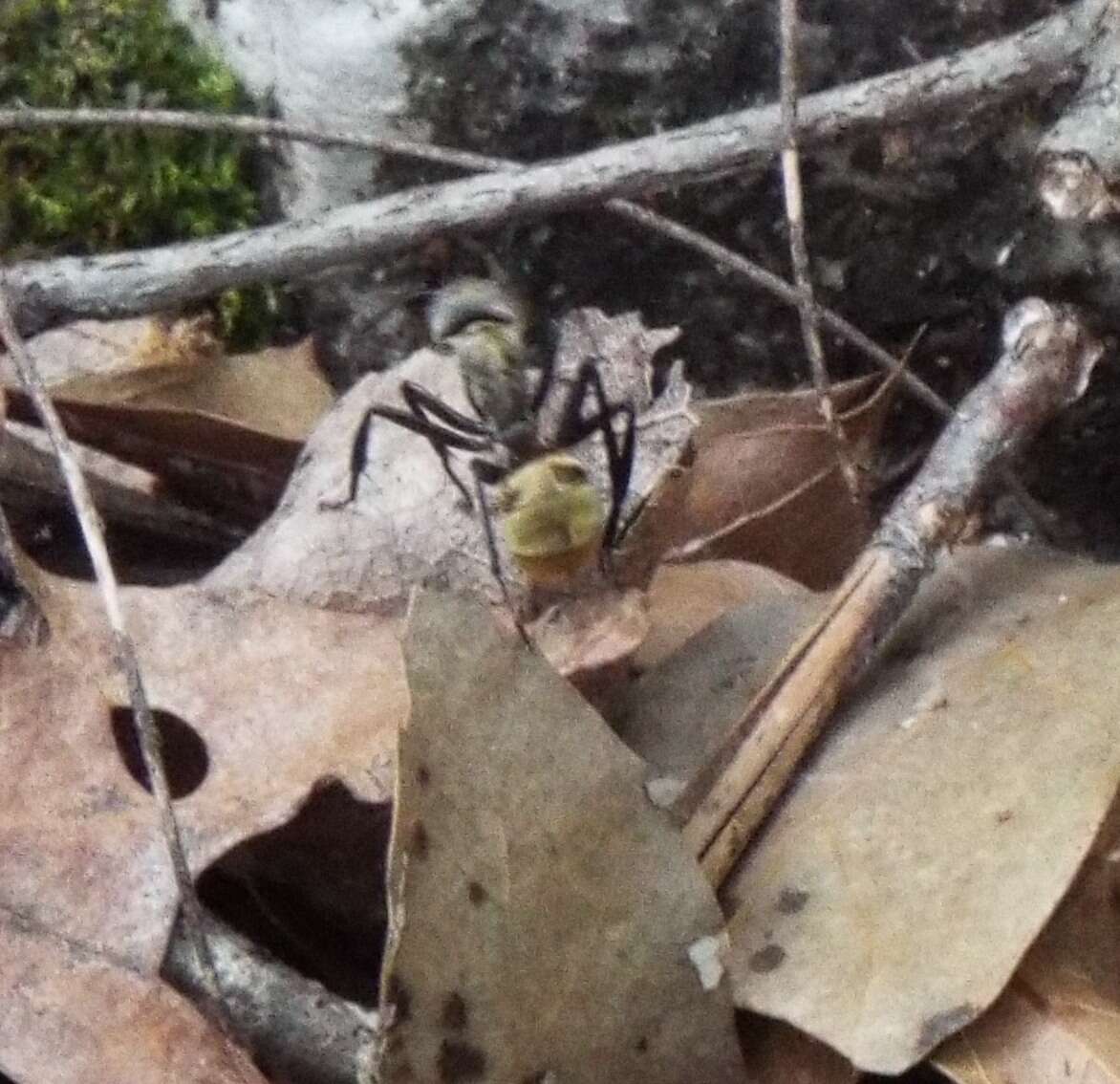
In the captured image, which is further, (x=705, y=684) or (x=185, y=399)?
(x=185, y=399)

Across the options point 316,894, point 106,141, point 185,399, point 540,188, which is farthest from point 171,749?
point 106,141

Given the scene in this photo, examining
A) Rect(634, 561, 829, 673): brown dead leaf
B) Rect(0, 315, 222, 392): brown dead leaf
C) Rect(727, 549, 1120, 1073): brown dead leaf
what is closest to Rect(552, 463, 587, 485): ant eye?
Rect(634, 561, 829, 673): brown dead leaf

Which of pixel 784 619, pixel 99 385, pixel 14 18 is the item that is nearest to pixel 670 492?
pixel 784 619

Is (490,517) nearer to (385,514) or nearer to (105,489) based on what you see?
(385,514)

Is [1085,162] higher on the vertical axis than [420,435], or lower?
higher

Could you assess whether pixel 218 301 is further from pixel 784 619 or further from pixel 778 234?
pixel 784 619

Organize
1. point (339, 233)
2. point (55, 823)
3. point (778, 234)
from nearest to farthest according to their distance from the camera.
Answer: point (55, 823) → point (339, 233) → point (778, 234)

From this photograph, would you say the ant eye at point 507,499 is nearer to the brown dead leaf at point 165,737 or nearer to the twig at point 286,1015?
the brown dead leaf at point 165,737
